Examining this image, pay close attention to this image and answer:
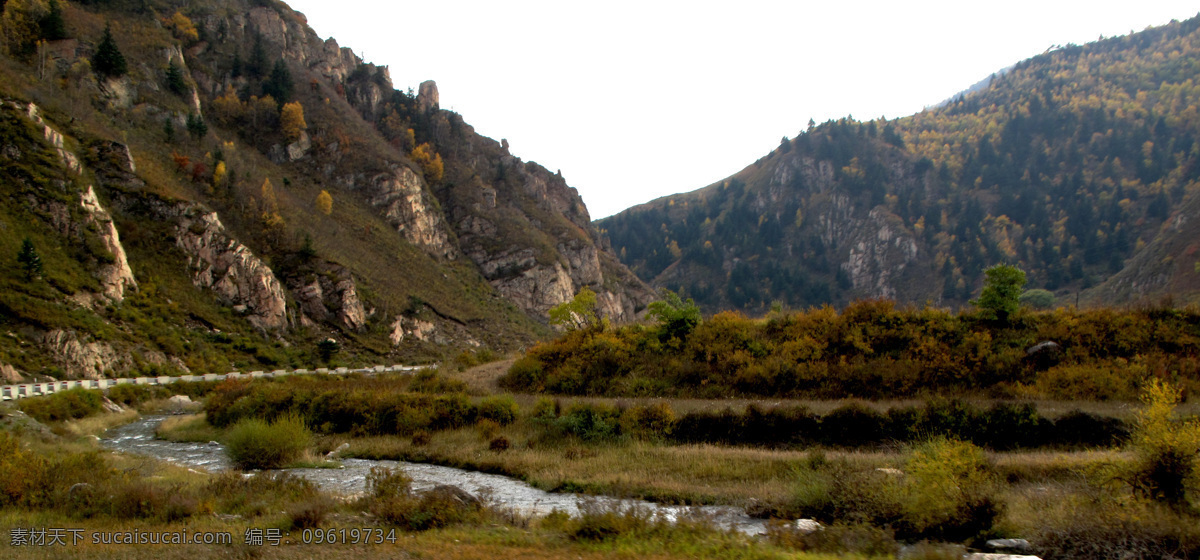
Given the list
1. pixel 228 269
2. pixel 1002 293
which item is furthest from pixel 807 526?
pixel 228 269

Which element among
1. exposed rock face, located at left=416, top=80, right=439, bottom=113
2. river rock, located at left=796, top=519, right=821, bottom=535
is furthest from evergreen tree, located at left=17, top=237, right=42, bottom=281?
exposed rock face, located at left=416, top=80, right=439, bottom=113

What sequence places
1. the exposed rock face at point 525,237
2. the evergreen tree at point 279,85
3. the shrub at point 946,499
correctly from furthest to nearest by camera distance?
the exposed rock face at point 525,237 → the evergreen tree at point 279,85 → the shrub at point 946,499

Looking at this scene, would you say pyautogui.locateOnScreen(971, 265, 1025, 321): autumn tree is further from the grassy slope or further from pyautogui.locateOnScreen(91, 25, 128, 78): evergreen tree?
pyautogui.locateOnScreen(91, 25, 128, 78): evergreen tree

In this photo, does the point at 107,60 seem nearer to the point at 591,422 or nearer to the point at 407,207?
the point at 407,207

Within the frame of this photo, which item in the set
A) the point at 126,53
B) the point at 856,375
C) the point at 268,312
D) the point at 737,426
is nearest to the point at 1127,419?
the point at 856,375

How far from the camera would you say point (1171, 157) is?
133250 mm

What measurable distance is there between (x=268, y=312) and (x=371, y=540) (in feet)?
173

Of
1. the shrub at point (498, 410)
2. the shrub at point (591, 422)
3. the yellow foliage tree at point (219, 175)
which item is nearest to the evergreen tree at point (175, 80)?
the yellow foliage tree at point (219, 175)

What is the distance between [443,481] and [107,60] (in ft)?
229

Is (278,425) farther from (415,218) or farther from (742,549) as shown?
(415,218)

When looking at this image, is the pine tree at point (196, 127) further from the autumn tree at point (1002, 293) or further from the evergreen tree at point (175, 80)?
the autumn tree at point (1002, 293)

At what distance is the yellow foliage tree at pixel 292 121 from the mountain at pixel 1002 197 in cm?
12006

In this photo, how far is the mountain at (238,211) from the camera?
133ft

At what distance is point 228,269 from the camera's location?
53.9 meters
